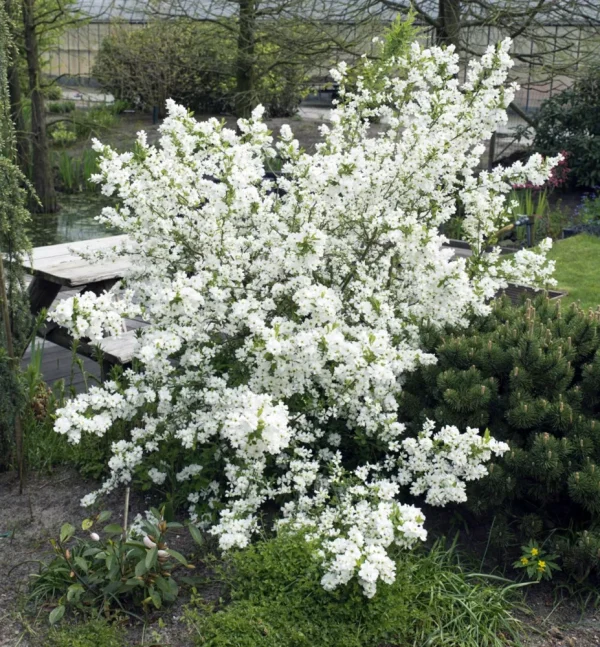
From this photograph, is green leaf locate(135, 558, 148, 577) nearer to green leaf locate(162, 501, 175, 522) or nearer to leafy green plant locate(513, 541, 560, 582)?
green leaf locate(162, 501, 175, 522)

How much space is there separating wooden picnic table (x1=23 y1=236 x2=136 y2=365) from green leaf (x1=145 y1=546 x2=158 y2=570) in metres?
2.23

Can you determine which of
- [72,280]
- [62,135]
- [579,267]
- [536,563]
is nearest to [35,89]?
[62,135]

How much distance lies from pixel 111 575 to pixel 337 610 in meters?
0.84

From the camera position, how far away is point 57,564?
3275 mm

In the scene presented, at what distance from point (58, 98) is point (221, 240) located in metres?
16.5

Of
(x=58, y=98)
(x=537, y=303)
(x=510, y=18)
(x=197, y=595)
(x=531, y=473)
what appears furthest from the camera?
(x=58, y=98)

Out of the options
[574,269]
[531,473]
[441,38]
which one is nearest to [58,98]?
[441,38]

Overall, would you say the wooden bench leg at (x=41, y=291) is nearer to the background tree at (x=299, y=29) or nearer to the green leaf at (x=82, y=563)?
the green leaf at (x=82, y=563)

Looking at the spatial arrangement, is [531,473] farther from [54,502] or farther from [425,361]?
[54,502]

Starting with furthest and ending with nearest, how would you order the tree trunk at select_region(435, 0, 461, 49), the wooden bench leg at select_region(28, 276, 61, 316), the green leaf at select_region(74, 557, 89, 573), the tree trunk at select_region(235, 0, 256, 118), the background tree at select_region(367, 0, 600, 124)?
the tree trunk at select_region(235, 0, 256, 118), the tree trunk at select_region(435, 0, 461, 49), the background tree at select_region(367, 0, 600, 124), the wooden bench leg at select_region(28, 276, 61, 316), the green leaf at select_region(74, 557, 89, 573)

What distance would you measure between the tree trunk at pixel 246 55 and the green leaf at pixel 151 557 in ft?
29.2

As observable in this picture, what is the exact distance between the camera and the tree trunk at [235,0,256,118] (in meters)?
11.4

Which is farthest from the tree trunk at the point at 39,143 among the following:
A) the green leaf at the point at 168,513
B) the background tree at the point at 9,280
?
the green leaf at the point at 168,513

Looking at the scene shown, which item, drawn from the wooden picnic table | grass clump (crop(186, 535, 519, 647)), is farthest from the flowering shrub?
the wooden picnic table
